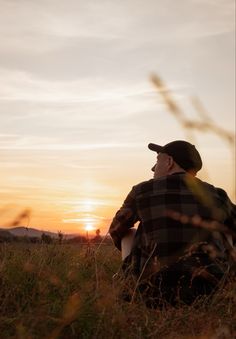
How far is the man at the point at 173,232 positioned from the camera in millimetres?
4863

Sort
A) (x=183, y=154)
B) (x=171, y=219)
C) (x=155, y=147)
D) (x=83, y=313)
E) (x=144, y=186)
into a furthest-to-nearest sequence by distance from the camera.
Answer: (x=155, y=147) → (x=183, y=154) → (x=144, y=186) → (x=171, y=219) → (x=83, y=313)

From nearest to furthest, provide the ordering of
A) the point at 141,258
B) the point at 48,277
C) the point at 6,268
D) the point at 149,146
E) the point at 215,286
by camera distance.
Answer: the point at 48,277 → the point at 6,268 → the point at 215,286 → the point at 141,258 → the point at 149,146

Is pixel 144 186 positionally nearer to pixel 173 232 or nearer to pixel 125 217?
pixel 125 217

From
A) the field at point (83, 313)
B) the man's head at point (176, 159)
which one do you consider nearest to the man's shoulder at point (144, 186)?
the man's head at point (176, 159)

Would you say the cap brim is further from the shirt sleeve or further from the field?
the field

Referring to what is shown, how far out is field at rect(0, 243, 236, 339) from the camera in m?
3.34

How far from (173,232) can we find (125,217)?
22.8 inches

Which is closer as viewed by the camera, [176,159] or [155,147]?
[176,159]

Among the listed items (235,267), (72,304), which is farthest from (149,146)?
(72,304)

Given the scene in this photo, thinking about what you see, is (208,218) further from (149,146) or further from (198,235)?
(149,146)

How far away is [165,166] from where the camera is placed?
5398 mm

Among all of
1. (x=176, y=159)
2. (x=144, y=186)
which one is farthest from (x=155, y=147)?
(x=144, y=186)

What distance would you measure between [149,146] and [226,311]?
6.54 feet

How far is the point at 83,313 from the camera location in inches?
138
